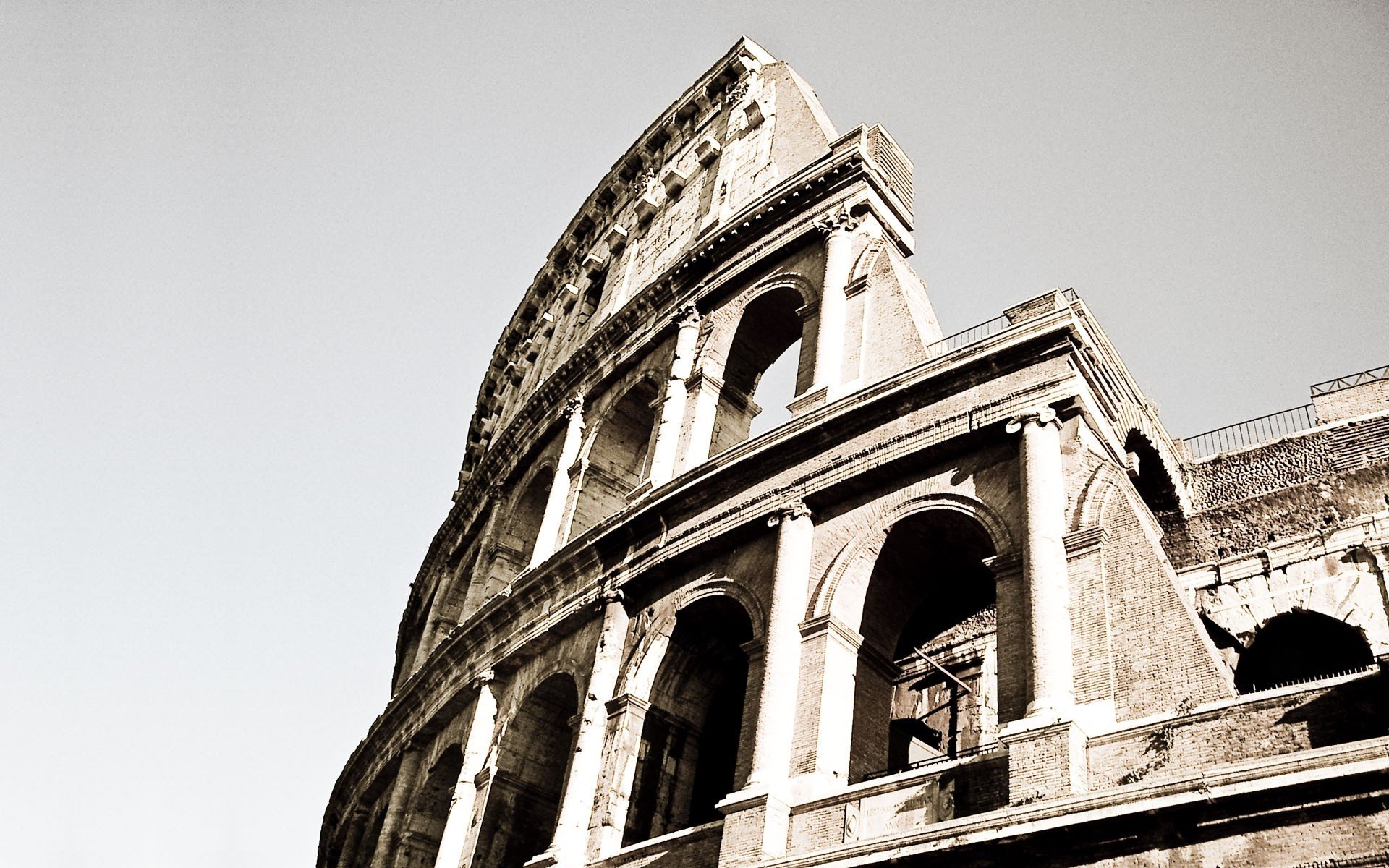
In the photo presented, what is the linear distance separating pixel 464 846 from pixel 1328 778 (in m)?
10.6

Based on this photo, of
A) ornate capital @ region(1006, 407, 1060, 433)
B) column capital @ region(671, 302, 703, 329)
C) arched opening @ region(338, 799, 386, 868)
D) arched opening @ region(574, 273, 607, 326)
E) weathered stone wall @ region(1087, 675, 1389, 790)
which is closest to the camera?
weathered stone wall @ region(1087, 675, 1389, 790)

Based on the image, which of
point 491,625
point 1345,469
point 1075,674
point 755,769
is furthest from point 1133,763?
point 491,625

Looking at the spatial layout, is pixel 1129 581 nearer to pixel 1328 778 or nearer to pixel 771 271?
pixel 1328 778

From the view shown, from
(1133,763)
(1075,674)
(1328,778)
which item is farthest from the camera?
(1075,674)

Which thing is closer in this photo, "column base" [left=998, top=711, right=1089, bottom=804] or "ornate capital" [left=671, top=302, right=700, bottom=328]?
"column base" [left=998, top=711, right=1089, bottom=804]

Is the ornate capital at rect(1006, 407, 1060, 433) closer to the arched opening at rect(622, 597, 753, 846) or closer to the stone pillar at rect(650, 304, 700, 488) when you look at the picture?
the arched opening at rect(622, 597, 753, 846)

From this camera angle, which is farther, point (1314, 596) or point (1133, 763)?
point (1314, 596)

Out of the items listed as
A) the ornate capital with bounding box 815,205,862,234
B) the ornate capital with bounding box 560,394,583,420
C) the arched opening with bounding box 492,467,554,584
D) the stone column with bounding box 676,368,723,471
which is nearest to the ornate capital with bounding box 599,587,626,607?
the stone column with bounding box 676,368,723,471

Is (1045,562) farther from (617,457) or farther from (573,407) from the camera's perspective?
(573,407)

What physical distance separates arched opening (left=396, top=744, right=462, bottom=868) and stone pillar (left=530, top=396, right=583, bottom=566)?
3.07 meters

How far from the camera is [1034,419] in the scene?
1207cm

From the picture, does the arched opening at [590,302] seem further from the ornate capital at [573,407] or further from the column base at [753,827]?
the column base at [753,827]

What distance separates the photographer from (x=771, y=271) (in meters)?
17.7

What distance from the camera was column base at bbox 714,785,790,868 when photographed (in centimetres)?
1112
